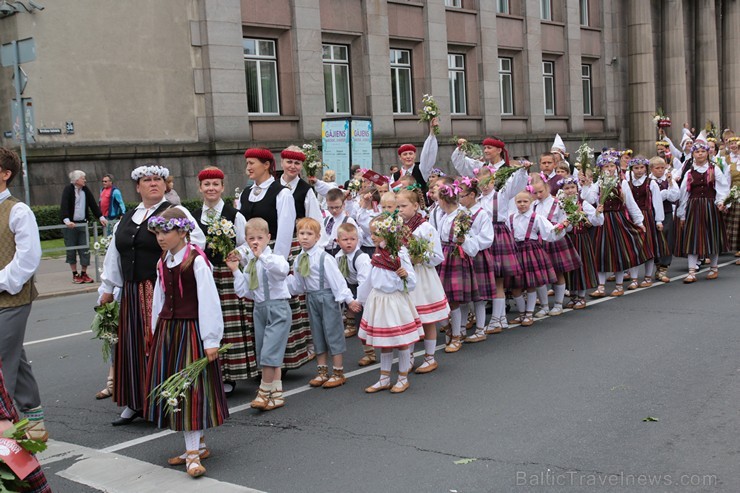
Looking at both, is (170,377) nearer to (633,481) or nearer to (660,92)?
(633,481)

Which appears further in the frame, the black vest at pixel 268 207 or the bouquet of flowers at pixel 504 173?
the bouquet of flowers at pixel 504 173

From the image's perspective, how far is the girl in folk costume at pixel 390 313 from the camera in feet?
24.7

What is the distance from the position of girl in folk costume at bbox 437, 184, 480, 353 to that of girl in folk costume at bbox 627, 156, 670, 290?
4555mm

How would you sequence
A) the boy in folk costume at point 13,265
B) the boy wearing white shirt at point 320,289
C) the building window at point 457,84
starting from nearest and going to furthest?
the boy in folk costume at point 13,265 → the boy wearing white shirt at point 320,289 → the building window at point 457,84

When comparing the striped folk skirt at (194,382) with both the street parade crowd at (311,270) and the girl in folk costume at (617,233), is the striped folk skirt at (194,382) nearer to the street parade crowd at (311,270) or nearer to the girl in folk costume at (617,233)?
the street parade crowd at (311,270)

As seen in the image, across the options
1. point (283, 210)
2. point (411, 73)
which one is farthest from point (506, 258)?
point (411, 73)

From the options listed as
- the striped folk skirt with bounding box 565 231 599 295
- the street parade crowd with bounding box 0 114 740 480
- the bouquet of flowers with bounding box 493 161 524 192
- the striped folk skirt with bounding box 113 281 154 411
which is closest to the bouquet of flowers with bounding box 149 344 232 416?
the street parade crowd with bounding box 0 114 740 480

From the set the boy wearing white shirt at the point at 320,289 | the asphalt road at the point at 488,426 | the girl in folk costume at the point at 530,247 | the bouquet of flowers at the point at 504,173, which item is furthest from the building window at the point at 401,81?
the boy wearing white shirt at the point at 320,289

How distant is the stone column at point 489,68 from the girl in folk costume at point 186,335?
969 inches

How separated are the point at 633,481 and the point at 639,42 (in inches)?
1320

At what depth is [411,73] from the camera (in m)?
27.4

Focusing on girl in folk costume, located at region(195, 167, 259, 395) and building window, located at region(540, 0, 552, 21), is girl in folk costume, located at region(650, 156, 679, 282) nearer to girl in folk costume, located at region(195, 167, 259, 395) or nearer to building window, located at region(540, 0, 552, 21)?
girl in folk costume, located at region(195, 167, 259, 395)

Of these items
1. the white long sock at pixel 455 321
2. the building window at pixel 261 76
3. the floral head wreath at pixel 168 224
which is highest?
the building window at pixel 261 76

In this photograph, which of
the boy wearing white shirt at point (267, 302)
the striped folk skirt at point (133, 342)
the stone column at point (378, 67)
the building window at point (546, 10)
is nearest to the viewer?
the striped folk skirt at point (133, 342)
